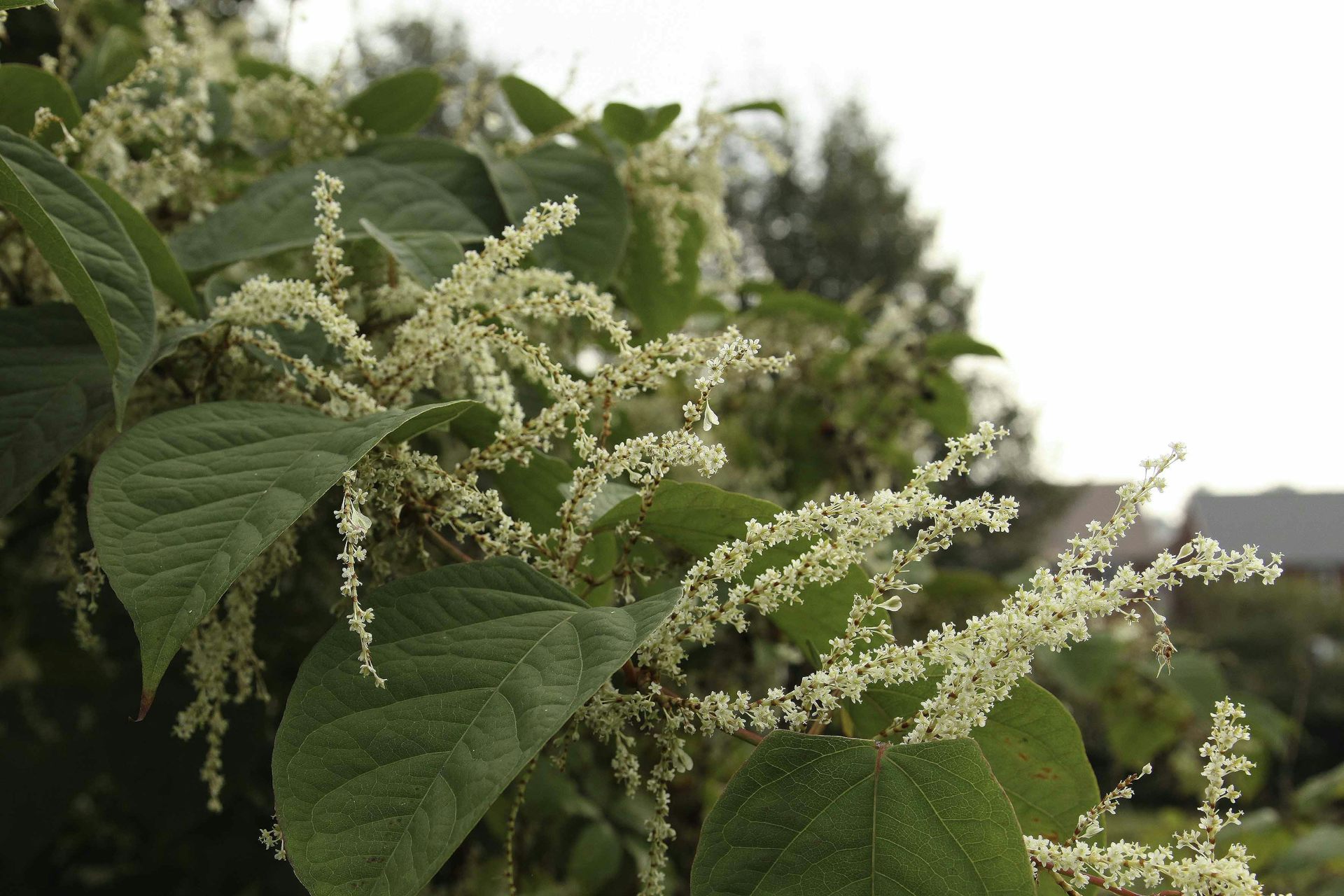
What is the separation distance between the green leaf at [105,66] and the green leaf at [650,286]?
806 mm

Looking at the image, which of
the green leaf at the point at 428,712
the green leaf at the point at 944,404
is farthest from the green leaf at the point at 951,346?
the green leaf at the point at 428,712

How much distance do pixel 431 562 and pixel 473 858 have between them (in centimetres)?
126

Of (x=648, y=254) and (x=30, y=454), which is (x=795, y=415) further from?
(x=30, y=454)

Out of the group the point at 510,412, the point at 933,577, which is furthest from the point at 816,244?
the point at 510,412

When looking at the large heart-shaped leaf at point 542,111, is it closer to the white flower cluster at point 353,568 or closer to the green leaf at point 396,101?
the green leaf at point 396,101

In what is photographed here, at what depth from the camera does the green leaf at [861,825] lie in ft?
2.04

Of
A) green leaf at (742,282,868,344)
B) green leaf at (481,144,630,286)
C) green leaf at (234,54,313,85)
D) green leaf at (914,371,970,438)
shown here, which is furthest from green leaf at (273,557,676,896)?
green leaf at (914,371,970,438)

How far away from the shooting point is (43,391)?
903mm

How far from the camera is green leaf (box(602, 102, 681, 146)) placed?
1577 mm

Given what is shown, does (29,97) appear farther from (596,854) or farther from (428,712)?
(596,854)

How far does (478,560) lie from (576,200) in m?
0.64

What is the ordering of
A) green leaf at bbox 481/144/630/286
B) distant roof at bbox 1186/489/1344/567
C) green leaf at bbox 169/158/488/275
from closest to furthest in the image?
1. green leaf at bbox 169/158/488/275
2. green leaf at bbox 481/144/630/286
3. distant roof at bbox 1186/489/1344/567

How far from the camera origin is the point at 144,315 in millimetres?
864

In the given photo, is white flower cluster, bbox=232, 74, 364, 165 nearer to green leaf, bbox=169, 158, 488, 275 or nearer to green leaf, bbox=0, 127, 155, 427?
green leaf, bbox=169, 158, 488, 275
